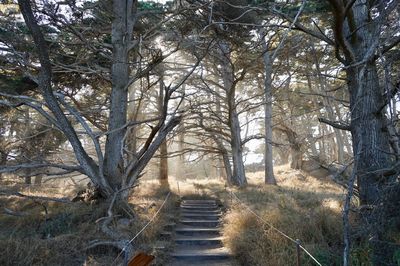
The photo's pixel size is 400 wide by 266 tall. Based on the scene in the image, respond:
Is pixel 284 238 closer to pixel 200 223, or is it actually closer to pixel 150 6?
pixel 200 223

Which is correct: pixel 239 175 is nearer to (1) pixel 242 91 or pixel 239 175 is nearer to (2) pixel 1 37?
(1) pixel 242 91

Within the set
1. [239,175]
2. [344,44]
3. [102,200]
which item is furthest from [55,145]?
[344,44]

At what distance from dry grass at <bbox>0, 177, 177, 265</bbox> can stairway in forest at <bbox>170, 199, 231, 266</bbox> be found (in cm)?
56

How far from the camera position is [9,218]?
8398 millimetres

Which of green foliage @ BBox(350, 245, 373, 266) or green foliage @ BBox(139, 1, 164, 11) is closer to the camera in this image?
green foliage @ BBox(350, 245, 373, 266)

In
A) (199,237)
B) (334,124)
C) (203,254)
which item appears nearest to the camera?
(334,124)

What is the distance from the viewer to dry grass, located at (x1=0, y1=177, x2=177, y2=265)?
5.70 metres

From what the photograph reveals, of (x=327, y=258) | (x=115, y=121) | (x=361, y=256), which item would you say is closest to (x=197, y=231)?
(x=115, y=121)

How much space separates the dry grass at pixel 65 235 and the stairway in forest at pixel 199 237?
56 centimetres

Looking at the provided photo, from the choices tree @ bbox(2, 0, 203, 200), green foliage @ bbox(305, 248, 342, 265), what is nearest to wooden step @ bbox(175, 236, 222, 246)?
tree @ bbox(2, 0, 203, 200)

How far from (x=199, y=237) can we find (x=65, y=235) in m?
3.59

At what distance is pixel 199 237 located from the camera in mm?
8664

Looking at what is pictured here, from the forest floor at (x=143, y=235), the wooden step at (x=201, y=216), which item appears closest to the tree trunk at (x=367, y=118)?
the forest floor at (x=143, y=235)

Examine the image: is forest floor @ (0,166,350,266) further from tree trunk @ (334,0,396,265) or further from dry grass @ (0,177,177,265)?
tree trunk @ (334,0,396,265)
